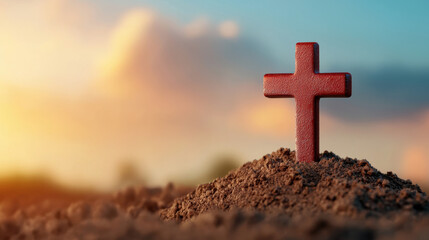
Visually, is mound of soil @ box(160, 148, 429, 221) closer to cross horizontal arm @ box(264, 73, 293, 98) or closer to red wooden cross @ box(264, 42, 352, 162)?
red wooden cross @ box(264, 42, 352, 162)

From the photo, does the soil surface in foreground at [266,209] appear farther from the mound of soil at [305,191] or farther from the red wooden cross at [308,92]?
the red wooden cross at [308,92]

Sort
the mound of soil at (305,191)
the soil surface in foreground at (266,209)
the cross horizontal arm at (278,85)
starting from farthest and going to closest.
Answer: the cross horizontal arm at (278,85)
the mound of soil at (305,191)
the soil surface in foreground at (266,209)

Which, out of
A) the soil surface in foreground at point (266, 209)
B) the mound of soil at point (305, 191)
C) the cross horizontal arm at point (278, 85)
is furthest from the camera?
the cross horizontal arm at point (278, 85)

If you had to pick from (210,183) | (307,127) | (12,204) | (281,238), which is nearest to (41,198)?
(12,204)

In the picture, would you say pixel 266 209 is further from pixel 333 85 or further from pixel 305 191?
pixel 333 85

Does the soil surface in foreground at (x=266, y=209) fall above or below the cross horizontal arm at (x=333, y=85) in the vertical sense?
below

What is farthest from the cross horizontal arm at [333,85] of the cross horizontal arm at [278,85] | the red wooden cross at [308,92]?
the cross horizontal arm at [278,85]
